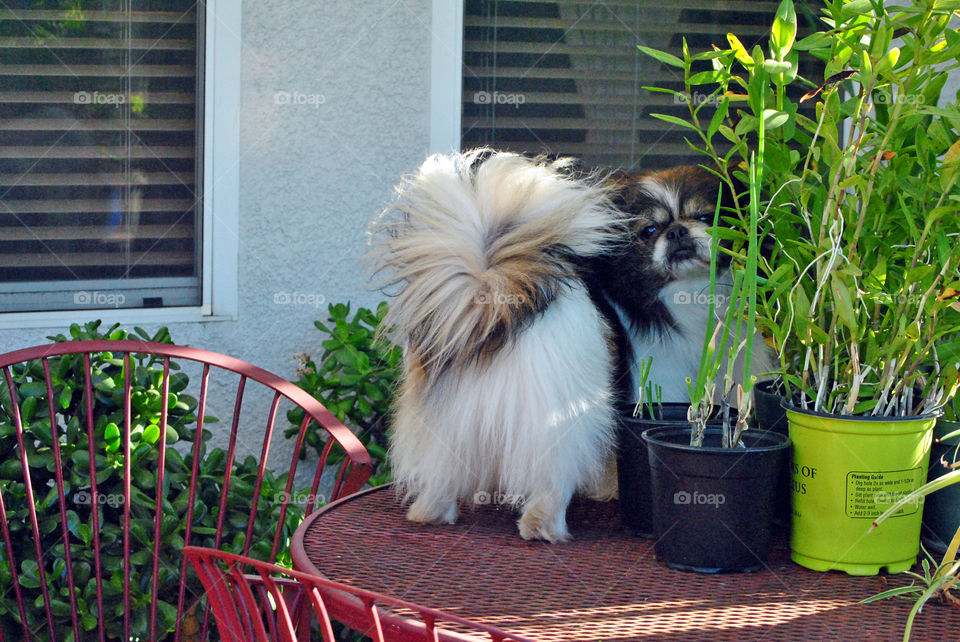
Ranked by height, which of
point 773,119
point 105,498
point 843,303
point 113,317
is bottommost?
point 105,498

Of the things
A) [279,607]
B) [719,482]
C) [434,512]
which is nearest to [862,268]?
[719,482]

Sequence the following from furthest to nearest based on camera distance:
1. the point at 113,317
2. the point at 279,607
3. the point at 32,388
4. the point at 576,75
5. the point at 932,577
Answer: the point at 576,75
the point at 113,317
the point at 32,388
the point at 932,577
the point at 279,607

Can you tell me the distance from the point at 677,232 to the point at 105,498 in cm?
136

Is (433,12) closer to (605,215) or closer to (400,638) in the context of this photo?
(605,215)

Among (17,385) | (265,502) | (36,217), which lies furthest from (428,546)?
(36,217)

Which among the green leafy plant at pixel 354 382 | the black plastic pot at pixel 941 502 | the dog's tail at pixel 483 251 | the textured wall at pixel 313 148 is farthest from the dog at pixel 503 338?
the textured wall at pixel 313 148

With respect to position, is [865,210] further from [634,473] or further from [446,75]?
[446,75]

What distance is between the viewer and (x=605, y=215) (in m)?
1.57

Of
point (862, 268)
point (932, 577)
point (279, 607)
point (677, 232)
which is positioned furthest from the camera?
point (677, 232)

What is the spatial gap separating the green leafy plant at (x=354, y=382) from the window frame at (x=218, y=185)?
33cm

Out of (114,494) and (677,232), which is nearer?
(677,232)

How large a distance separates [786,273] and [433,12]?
75.7 inches

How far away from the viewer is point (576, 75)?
3066 millimetres

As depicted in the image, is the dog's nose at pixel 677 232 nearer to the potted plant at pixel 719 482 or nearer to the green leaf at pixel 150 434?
the potted plant at pixel 719 482
